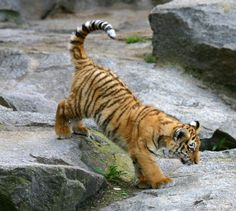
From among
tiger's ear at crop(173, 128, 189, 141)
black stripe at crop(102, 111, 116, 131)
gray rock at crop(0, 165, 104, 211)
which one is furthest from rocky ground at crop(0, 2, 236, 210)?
tiger's ear at crop(173, 128, 189, 141)

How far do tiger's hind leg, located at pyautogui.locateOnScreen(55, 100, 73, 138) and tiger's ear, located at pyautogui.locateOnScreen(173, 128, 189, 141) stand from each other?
108 cm

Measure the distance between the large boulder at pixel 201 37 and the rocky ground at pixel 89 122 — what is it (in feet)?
0.60

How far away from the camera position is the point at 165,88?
8.80 meters

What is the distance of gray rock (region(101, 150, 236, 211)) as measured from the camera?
4977 millimetres

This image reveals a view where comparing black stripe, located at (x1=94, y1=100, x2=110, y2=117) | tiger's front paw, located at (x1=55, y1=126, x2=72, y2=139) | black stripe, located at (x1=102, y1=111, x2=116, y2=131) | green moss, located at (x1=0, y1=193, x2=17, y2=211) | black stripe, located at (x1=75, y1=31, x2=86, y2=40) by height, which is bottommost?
tiger's front paw, located at (x1=55, y1=126, x2=72, y2=139)

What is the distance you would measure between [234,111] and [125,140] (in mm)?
3173

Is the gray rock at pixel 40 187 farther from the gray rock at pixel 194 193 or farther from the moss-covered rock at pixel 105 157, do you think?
the moss-covered rock at pixel 105 157

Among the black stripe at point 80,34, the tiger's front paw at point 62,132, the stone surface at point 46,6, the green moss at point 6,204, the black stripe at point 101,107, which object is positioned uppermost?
the black stripe at point 80,34

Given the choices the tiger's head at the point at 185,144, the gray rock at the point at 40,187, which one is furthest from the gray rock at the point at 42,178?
the tiger's head at the point at 185,144

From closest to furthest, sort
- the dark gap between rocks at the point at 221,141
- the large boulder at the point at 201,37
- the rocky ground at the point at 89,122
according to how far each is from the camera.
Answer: the rocky ground at the point at 89,122 < the dark gap between rocks at the point at 221,141 < the large boulder at the point at 201,37

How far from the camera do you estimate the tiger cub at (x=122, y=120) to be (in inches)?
222

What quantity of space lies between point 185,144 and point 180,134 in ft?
0.36

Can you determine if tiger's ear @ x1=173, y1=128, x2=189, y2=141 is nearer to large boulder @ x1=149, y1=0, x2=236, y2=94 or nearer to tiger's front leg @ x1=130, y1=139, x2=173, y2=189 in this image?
tiger's front leg @ x1=130, y1=139, x2=173, y2=189

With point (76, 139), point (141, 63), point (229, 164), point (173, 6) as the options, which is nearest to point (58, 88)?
point (141, 63)
